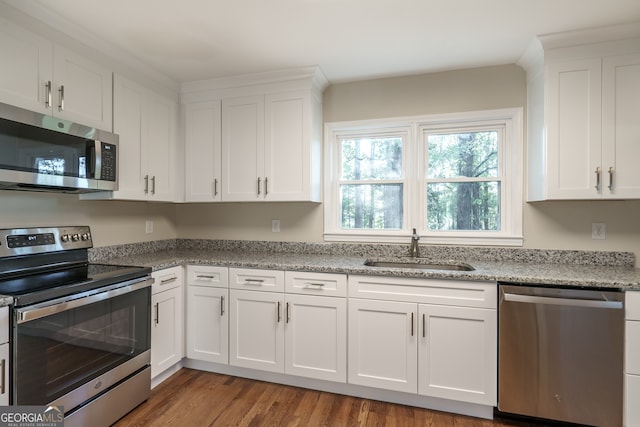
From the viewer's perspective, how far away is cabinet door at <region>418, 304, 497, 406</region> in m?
1.95

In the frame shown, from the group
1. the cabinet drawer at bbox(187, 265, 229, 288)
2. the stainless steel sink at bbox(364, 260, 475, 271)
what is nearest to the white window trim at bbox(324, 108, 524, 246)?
the stainless steel sink at bbox(364, 260, 475, 271)

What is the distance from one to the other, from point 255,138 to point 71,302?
1656 millimetres

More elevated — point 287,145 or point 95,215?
point 287,145

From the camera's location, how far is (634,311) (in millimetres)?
1743

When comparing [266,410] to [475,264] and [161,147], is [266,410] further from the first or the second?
[161,147]

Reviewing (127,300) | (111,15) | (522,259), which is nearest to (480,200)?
(522,259)

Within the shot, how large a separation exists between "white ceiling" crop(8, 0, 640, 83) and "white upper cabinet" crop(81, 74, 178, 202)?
276 mm

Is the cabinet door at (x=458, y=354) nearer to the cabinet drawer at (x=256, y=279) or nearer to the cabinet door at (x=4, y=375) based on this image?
the cabinet drawer at (x=256, y=279)

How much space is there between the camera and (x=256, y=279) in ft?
7.73

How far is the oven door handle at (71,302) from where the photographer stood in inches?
56.2

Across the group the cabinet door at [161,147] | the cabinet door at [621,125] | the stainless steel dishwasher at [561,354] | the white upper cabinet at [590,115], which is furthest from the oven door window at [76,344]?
the cabinet door at [621,125]

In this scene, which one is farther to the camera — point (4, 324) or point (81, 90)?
point (81, 90)

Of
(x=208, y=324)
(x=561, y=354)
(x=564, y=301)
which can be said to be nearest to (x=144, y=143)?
(x=208, y=324)

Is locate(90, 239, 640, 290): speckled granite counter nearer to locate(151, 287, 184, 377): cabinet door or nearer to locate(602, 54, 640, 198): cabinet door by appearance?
locate(151, 287, 184, 377): cabinet door
